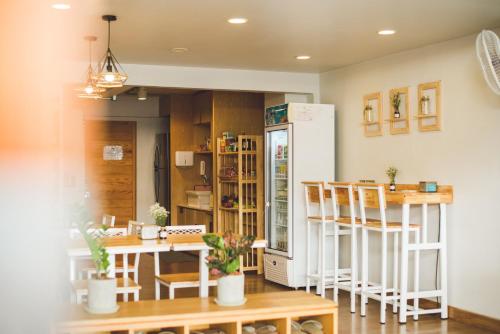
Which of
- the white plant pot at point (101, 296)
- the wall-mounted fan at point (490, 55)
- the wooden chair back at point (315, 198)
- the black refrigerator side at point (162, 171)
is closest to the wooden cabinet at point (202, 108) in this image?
the black refrigerator side at point (162, 171)

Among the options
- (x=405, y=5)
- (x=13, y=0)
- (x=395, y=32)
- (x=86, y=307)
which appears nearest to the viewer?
(x=13, y=0)

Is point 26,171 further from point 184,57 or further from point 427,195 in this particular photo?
point 184,57

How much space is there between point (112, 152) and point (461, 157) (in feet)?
23.0

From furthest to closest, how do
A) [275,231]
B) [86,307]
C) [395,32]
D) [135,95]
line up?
[135,95]
[275,231]
[395,32]
[86,307]

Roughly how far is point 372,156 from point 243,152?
5.91 ft

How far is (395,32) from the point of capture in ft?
17.6

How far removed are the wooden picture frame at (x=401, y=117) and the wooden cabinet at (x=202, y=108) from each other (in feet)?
11.0

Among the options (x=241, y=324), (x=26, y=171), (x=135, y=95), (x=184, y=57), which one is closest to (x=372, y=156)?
(x=184, y=57)

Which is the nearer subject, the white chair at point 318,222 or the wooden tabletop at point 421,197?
the wooden tabletop at point 421,197

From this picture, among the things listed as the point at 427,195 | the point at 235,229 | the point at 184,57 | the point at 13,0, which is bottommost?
the point at 235,229

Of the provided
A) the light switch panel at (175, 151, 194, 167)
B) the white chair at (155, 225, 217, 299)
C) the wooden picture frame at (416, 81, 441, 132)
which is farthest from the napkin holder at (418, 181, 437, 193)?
the light switch panel at (175, 151, 194, 167)

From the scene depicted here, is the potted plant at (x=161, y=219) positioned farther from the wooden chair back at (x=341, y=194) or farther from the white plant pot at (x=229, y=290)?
the white plant pot at (x=229, y=290)

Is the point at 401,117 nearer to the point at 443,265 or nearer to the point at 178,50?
the point at 443,265

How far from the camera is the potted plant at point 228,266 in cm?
298
